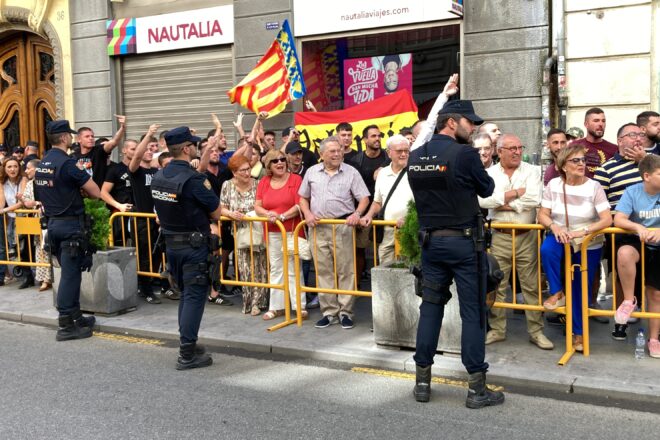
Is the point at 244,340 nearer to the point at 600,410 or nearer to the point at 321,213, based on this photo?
the point at 321,213

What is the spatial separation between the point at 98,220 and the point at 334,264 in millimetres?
2840

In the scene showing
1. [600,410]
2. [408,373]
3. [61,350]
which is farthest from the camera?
[61,350]

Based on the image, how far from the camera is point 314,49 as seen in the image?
13000 millimetres

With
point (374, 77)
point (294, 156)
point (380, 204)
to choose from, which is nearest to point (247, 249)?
point (294, 156)

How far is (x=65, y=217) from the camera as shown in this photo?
7.67 metres

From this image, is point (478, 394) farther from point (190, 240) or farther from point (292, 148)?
point (292, 148)

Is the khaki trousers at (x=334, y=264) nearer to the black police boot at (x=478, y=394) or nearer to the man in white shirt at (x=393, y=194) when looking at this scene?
the man in white shirt at (x=393, y=194)

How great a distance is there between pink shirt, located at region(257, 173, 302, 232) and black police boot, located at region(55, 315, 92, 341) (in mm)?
2240

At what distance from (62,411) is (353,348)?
2565 millimetres

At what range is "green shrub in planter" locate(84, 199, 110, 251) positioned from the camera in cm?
837

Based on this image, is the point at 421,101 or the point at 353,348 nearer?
the point at 353,348

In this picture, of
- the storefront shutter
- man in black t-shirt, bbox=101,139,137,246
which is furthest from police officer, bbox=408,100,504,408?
the storefront shutter

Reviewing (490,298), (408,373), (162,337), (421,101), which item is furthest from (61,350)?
(421,101)

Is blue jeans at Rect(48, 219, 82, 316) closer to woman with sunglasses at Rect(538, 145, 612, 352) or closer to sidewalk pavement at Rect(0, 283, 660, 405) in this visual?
sidewalk pavement at Rect(0, 283, 660, 405)
